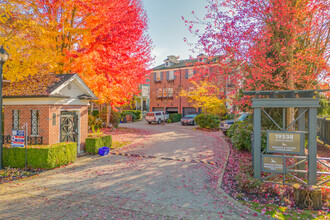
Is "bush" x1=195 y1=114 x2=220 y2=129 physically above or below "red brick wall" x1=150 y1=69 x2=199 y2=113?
below

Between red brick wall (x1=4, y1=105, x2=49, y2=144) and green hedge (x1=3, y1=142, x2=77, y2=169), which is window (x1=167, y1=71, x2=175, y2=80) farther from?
green hedge (x1=3, y1=142, x2=77, y2=169)

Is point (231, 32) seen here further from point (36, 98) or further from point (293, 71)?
point (36, 98)

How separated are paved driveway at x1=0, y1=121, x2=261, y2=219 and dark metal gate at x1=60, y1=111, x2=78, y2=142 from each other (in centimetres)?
190

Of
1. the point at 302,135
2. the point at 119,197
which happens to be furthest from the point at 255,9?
the point at 119,197

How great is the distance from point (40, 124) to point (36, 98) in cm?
125

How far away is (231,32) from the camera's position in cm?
1038

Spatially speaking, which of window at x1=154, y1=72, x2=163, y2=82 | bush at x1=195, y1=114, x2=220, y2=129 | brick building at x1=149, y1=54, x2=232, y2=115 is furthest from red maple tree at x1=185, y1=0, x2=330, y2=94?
window at x1=154, y1=72, x2=163, y2=82

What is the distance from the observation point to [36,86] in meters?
10.4

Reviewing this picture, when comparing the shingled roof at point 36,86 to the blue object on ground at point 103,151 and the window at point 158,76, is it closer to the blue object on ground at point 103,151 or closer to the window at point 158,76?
the blue object on ground at point 103,151

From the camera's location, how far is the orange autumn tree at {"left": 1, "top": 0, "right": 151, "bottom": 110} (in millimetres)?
10914

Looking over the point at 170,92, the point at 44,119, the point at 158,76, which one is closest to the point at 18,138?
the point at 44,119

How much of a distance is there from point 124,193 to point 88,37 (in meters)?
9.05

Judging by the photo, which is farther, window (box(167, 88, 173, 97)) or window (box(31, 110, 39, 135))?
window (box(167, 88, 173, 97))

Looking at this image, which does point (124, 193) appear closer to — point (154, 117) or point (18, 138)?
point (18, 138)
